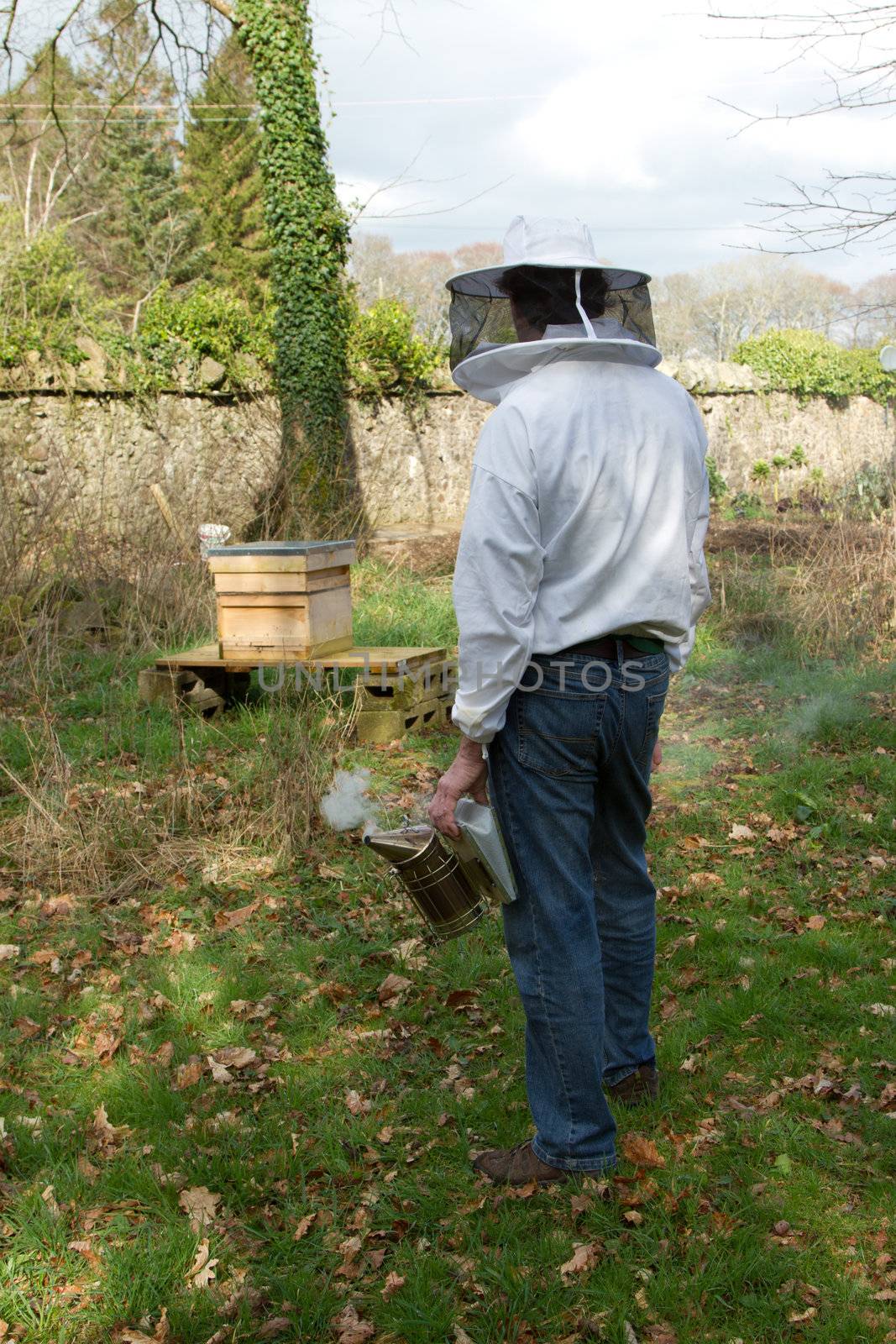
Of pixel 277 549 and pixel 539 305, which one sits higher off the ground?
pixel 539 305

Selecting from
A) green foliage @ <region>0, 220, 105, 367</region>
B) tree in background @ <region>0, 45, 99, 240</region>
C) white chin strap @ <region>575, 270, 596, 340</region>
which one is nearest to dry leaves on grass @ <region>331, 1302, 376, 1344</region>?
white chin strap @ <region>575, 270, 596, 340</region>

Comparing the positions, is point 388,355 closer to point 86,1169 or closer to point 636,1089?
point 636,1089

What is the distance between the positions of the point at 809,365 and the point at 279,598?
15816 mm

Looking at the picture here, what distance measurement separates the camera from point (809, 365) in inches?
758

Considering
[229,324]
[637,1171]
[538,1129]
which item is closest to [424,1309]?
[538,1129]

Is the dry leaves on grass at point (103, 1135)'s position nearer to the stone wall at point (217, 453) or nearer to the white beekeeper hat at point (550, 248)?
the white beekeeper hat at point (550, 248)

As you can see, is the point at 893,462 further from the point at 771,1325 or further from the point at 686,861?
the point at 771,1325

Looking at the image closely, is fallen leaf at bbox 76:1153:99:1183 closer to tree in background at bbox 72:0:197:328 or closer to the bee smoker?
the bee smoker

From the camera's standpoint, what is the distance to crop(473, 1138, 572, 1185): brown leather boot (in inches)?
106

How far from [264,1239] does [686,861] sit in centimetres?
273

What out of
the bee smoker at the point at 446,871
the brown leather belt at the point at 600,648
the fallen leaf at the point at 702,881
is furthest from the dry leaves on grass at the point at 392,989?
the brown leather belt at the point at 600,648

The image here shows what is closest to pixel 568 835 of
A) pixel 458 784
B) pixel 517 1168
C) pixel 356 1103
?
pixel 458 784

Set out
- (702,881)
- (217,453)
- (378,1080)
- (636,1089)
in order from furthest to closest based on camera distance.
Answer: (217,453) → (702,881) → (378,1080) → (636,1089)

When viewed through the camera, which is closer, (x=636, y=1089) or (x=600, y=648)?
(x=600, y=648)
